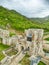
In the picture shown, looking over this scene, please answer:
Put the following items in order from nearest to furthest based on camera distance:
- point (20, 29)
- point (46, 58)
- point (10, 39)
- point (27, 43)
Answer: point (46, 58) < point (27, 43) < point (10, 39) < point (20, 29)

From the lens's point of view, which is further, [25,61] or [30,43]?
[30,43]

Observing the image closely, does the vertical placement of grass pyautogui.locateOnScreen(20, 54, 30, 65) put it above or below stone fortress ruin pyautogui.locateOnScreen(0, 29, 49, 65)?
below

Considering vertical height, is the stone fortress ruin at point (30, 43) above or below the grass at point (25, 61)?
above

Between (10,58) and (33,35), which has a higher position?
(33,35)

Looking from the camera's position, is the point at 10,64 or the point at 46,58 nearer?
the point at 10,64

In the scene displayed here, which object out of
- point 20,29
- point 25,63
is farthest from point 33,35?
point 20,29

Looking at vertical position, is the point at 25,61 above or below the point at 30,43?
below

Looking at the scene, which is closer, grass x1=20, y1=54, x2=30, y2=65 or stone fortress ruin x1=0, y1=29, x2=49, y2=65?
grass x1=20, y1=54, x2=30, y2=65

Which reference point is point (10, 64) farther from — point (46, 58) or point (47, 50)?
point (47, 50)

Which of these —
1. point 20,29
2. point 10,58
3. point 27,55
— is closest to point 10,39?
point 27,55

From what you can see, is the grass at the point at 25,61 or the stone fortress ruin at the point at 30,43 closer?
the grass at the point at 25,61

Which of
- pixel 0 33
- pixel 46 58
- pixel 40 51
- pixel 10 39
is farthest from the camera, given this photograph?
pixel 0 33
